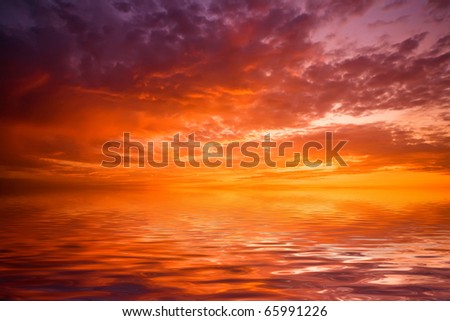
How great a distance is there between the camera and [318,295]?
4.84 meters

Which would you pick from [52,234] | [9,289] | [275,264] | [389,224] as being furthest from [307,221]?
[9,289]

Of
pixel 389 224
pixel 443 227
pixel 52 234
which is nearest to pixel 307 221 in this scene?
pixel 389 224

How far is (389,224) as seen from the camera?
1112 cm

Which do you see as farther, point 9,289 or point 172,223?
point 172,223

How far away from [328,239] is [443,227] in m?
3.95

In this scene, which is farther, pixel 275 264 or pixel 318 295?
pixel 275 264

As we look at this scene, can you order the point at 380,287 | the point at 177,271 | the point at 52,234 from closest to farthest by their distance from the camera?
the point at 380,287 < the point at 177,271 < the point at 52,234

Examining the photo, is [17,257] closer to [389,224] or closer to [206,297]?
[206,297]
